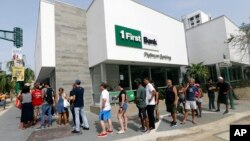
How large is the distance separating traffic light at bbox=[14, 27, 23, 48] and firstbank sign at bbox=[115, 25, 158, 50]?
26.2ft

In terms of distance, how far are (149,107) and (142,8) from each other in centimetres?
1172

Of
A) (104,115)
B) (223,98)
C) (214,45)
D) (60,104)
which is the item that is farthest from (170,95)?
(214,45)

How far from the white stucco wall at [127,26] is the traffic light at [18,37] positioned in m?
5.51

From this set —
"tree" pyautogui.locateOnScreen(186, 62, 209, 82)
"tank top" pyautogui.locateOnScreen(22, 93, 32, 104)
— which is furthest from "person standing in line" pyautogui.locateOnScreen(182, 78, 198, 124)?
"tree" pyautogui.locateOnScreen(186, 62, 209, 82)

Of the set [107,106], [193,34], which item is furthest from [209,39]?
[107,106]

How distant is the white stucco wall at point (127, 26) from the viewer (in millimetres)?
14797

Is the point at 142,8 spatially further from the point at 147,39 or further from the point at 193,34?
the point at 193,34

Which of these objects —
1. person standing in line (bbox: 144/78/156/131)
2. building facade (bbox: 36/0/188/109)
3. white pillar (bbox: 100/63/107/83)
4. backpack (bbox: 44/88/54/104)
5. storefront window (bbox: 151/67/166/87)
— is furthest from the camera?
storefront window (bbox: 151/67/166/87)

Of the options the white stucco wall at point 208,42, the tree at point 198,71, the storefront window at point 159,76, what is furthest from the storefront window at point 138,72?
the white stucco wall at point 208,42

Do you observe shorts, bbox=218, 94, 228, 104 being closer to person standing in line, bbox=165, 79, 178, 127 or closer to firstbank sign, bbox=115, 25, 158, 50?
person standing in line, bbox=165, 79, 178, 127

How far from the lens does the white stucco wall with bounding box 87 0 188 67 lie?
1480 cm

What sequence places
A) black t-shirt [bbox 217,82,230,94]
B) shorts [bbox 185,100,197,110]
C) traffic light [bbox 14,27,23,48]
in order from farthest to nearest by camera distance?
traffic light [bbox 14,27,23,48]
black t-shirt [bbox 217,82,230,94]
shorts [bbox 185,100,197,110]

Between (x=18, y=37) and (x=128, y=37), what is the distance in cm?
868

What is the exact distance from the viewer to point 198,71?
25250mm
